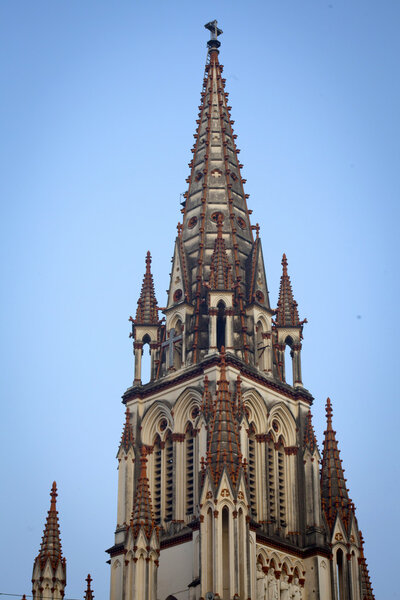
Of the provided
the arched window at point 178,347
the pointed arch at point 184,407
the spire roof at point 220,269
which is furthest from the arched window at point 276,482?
the spire roof at point 220,269

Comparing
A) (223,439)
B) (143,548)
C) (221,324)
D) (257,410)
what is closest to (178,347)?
(221,324)

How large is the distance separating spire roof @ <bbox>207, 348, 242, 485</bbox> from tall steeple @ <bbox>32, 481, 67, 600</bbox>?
7.70m

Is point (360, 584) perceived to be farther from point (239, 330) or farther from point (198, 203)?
point (198, 203)

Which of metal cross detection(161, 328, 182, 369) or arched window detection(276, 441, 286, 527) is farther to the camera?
metal cross detection(161, 328, 182, 369)

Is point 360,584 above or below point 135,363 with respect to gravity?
below

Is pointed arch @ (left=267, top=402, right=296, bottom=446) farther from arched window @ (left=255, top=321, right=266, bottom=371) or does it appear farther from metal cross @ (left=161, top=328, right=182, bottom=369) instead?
metal cross @ (left=161, top=328, right=182, bottom=369)

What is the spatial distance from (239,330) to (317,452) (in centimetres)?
689

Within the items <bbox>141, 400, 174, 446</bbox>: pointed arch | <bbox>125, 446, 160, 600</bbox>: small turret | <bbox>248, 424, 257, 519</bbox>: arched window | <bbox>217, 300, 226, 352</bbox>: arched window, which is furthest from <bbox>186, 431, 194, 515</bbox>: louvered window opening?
<bbox>217, 300, 226, 352</bbox>: arched window

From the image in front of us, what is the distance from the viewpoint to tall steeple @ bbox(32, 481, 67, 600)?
6088cm

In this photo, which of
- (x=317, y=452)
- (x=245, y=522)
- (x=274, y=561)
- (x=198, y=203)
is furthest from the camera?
(x=198, y=203)

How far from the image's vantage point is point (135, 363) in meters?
71.1

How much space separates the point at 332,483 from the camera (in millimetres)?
67938

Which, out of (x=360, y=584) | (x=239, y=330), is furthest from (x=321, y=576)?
(x=239, y=330)

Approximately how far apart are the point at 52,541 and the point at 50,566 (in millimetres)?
1512
